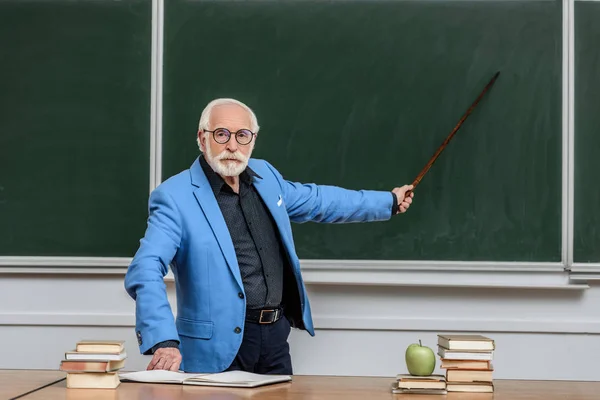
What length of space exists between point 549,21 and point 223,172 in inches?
70.3

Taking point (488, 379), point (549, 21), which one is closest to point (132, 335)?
point (488, 379)

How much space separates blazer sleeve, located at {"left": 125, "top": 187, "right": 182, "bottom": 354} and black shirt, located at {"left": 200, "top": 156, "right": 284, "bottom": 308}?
20 centimetres

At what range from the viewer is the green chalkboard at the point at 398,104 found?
3.87 meters

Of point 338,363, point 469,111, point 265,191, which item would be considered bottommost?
point 338,363

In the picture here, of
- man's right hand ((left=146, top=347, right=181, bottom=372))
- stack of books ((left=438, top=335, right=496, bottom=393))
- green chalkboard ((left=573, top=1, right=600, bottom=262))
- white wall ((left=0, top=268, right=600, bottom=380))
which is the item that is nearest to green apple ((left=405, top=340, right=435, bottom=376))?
stack of books ((left=438, top=335, right=496, bottom=393))

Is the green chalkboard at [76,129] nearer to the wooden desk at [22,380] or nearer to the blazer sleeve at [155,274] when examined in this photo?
the blazer sleeve at [155,274]

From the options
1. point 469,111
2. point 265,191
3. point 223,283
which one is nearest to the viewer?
point 223,283

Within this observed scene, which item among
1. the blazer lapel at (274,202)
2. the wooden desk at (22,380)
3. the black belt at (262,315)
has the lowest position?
the wooden desk at (22,380)

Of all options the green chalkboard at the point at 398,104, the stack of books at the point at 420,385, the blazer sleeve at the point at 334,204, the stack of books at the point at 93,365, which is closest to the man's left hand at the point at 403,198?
the blazer sleeve at the point at 334,204

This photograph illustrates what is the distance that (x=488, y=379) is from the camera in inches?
92.3

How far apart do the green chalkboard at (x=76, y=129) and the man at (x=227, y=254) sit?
923 millimetres

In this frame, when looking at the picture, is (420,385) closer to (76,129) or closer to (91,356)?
(91,356)

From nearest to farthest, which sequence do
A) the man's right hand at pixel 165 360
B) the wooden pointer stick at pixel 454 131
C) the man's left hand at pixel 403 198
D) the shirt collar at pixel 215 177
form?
the man's right hand at pixel 165 360 < the shirt collar at pixel 215 177 < the man's left hand at pixel 403 198 < the wooden pointer stick at pixel 454 131

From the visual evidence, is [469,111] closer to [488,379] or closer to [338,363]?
[338,363]
